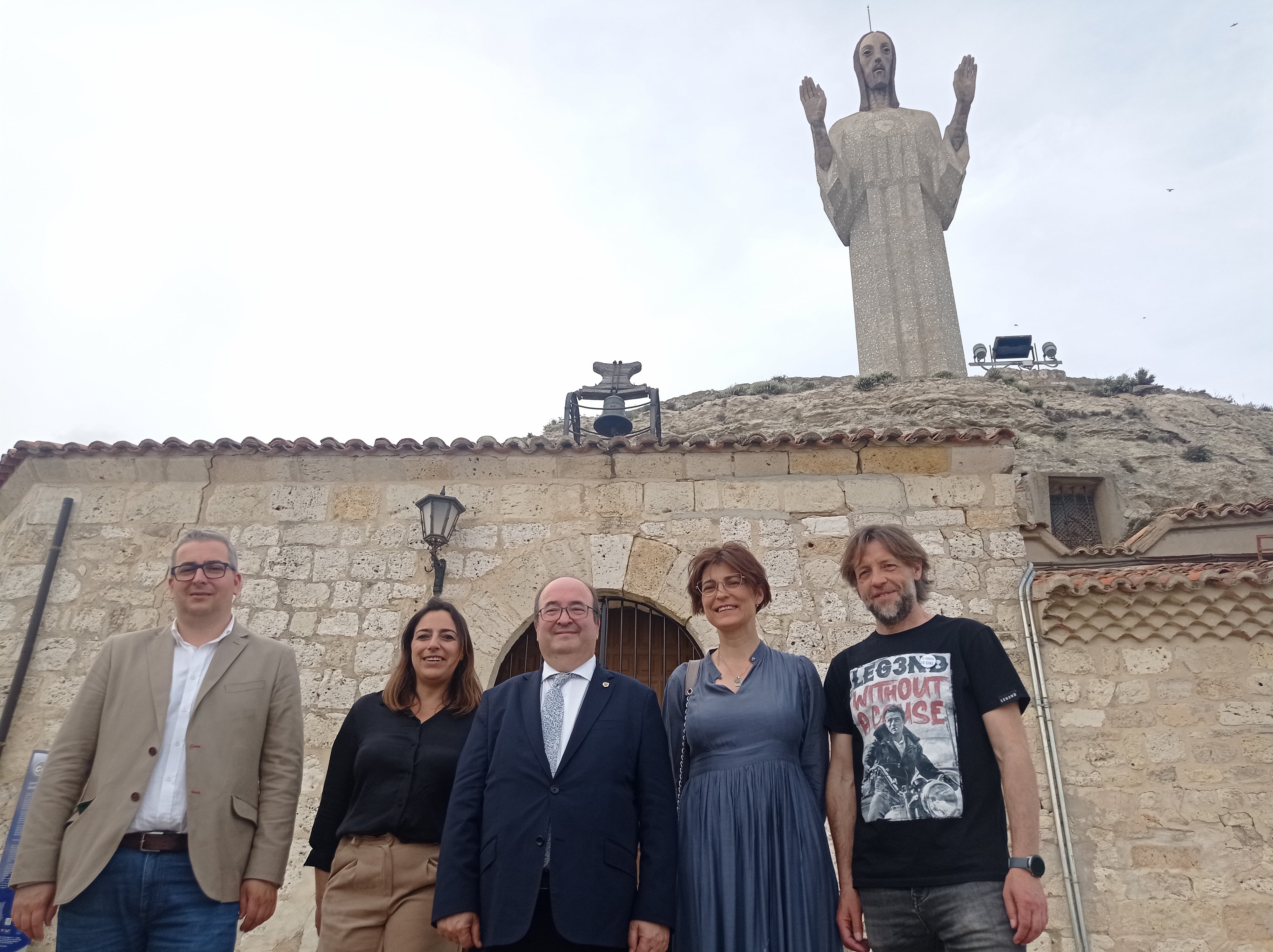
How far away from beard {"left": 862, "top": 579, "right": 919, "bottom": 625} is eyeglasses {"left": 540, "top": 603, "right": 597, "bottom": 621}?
37.6 inches

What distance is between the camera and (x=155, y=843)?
8.19ft

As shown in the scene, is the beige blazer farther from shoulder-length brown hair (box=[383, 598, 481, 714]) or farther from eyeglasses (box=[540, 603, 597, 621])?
eyeglasses (box=[540, 603, 597, 621])

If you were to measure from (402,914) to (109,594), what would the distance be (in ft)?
15.6

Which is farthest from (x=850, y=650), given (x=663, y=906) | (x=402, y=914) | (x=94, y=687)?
(x=94, y=687)

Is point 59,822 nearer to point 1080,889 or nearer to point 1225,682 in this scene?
point 1080,889

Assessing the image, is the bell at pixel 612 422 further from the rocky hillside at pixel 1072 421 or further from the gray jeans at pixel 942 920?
the rocky hillside at pixel 1072 421

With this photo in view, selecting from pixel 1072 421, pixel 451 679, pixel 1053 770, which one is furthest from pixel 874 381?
pixel 451 679

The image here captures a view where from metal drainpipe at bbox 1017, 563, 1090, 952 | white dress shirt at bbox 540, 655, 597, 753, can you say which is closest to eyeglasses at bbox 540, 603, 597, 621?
white dress shirt at bbox 540, 655, 597, 753

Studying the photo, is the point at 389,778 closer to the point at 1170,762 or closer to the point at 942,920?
the point at 942,920

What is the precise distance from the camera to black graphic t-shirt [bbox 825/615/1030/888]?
2.30 metres

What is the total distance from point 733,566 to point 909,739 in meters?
0.77

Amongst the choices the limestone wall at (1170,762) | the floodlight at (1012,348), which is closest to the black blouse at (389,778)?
the limestone wall at (1170,762)

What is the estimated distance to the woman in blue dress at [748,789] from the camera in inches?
93.4

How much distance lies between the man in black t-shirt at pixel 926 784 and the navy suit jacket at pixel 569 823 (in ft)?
1.93
